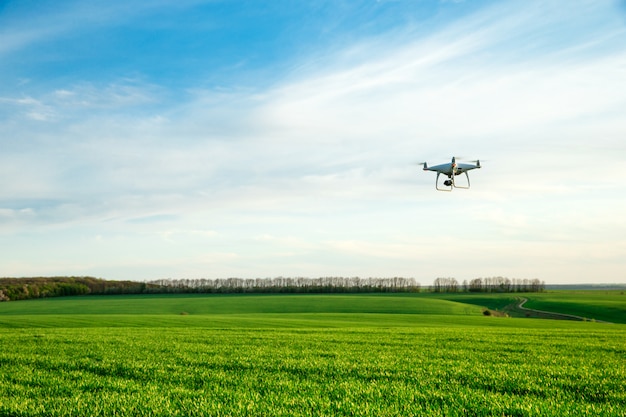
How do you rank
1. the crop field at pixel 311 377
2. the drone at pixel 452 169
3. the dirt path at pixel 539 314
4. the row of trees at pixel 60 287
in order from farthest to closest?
the row of trees at pixel 60 287
the dirt path at pixel 539 314
the drone at pixel 452 169
the crop field at pixel 311 377

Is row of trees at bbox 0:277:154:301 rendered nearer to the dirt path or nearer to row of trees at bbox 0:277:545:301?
row of trees at bbox 0:277:545:301

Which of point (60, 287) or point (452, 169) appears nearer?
point (452, 169)

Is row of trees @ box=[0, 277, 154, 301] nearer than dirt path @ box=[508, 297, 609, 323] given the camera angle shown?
No

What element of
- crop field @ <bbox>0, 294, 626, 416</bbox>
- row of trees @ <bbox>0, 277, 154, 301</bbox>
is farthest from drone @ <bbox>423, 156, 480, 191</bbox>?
row of trees @ <bbox>0, 277, 154, 301</bbox>

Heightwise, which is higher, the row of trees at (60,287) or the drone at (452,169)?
the drone at (452,169)

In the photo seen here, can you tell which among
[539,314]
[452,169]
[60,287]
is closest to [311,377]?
[452,169]

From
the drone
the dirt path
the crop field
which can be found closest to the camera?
the crop field

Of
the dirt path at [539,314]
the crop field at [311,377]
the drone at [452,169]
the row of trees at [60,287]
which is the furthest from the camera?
the row of trees at [60,287]

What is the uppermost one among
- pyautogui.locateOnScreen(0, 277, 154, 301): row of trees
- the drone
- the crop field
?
the drone

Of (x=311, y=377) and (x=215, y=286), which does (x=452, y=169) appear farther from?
(x=215, y=286)

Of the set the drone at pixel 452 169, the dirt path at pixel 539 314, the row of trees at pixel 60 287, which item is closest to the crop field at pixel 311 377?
the drone at pixel 452 169

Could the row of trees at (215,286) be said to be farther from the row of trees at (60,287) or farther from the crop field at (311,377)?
the crop field at (311,377)
